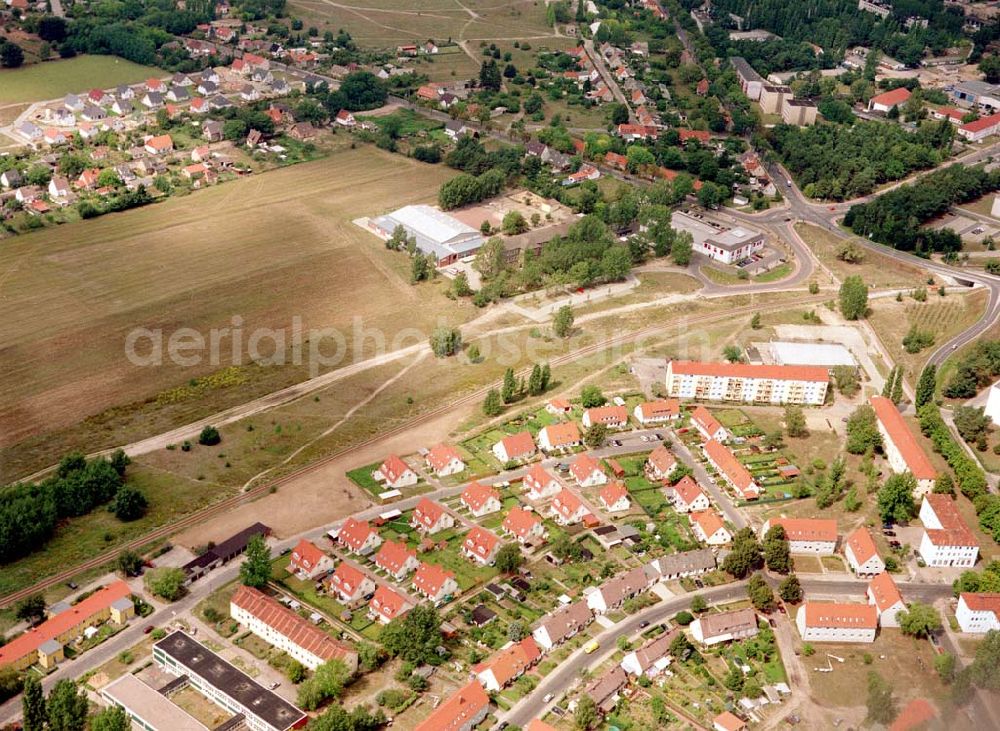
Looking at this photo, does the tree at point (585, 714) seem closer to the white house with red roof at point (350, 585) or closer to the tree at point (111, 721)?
the white house with red roof at point (350, 585)

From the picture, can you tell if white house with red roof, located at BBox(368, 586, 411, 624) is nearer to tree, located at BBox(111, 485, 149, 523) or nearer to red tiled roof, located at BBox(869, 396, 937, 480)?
tree, located at BBox(111, 485, 149, 523)

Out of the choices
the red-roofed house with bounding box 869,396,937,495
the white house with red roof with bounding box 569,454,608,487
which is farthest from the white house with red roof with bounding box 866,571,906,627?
the white house with red roof with bounding box 569,454,608,487

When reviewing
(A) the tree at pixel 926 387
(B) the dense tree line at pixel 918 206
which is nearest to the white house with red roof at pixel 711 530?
(A) the tree at pixel 926 387

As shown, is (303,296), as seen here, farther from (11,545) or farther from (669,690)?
(669,690)

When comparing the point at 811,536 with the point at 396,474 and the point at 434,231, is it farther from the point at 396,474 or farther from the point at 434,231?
the point at 434,231

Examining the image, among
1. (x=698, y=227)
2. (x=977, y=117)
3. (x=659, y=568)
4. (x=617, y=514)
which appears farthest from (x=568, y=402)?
(x=977, y=117)

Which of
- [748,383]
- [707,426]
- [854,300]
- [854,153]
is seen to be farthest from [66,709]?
[854,153]
